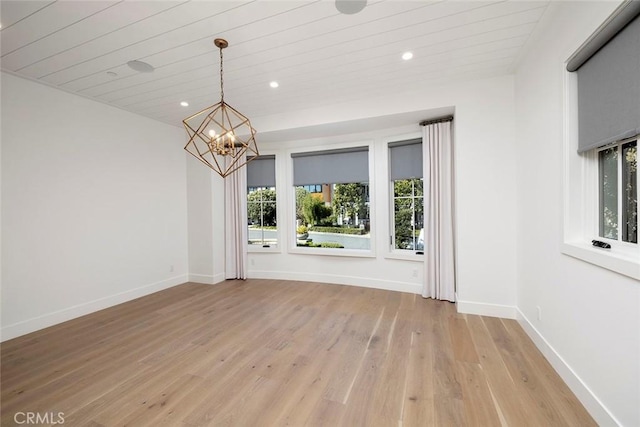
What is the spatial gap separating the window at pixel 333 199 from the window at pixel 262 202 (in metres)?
0.47

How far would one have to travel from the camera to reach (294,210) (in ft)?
15.6

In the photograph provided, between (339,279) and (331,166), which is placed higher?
(331,166)

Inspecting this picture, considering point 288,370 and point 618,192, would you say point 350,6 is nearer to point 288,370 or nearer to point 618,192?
point 618,192

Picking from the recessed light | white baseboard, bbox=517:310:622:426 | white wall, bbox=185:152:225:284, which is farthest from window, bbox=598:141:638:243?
white wall, bbox=185:152:225:284

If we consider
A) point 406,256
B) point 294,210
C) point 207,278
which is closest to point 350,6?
point 406,256

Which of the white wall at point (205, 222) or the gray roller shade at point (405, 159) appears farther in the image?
the white wall at point (205, 222)

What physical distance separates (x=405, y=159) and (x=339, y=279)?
7.47ft

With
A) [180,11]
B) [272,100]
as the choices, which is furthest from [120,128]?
[180,11]

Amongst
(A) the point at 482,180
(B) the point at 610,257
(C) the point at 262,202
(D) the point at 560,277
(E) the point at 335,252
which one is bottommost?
(E) the point at 335,252

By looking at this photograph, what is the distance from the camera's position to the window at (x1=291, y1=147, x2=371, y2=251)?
4.36 metres

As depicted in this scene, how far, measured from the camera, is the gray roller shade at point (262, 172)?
15.9ft

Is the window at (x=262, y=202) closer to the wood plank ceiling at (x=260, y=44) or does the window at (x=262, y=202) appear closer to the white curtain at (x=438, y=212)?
the wood plank ceiling at (x=260, y=44)

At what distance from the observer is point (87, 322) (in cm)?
309

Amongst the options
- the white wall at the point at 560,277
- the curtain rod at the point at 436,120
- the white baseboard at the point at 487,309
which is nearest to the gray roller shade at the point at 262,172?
the curtain rod at the point at 436,120
